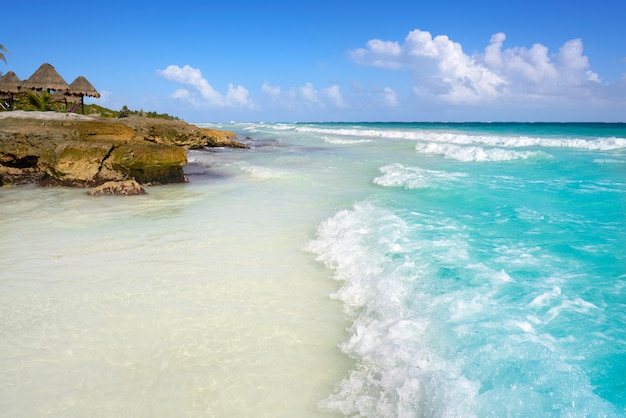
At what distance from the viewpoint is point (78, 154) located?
11.8 metres

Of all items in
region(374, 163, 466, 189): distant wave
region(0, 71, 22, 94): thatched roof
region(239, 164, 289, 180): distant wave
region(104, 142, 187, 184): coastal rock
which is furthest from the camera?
region(0, 71, 22, 94): thatched roof

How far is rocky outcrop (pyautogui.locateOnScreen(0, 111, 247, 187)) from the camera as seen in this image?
11.8 meters

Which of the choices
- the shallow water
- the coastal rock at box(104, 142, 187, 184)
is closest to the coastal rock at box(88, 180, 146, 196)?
the coastal rock at box(104, 142, 187, 184)

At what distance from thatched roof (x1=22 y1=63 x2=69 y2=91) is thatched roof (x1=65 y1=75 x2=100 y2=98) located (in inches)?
20.0

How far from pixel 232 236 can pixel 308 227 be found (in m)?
1.41

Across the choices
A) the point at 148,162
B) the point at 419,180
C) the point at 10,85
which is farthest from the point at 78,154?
the point at 10,85

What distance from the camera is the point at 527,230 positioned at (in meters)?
7.01

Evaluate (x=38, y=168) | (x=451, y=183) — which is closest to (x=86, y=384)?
(x=451, y=183)

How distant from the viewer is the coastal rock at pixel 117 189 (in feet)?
34.6

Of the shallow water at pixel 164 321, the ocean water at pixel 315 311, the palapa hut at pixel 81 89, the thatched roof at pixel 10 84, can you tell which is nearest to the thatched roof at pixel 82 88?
the palapa hut at pixel 81 89

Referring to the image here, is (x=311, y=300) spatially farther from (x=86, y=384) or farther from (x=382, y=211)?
(x=382, y=211)

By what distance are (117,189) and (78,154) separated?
2304 millimetres

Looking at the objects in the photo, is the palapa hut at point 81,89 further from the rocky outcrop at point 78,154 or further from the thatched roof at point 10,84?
the rocky outcrop at point 78,154

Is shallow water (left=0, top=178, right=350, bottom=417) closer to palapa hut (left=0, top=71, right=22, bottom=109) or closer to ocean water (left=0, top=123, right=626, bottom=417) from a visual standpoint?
ocean water (left=0, top=123, right=626, bottom=417)
